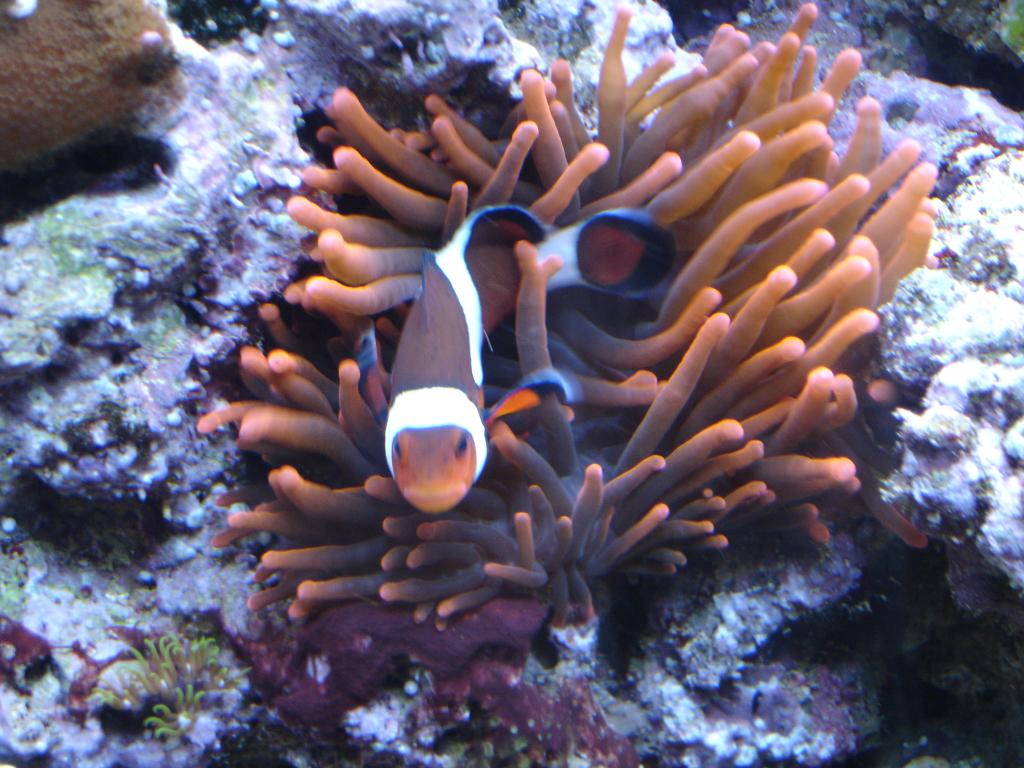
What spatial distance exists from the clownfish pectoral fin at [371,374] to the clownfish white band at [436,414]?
83mm

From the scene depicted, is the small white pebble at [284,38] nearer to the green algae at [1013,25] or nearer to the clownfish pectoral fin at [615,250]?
the clownfish pectoral fin at [615,250]

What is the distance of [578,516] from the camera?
158cm

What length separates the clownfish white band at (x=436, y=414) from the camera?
1.48m

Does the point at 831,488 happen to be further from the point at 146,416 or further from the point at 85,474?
the point at 85,474

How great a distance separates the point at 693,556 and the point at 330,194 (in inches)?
45.8

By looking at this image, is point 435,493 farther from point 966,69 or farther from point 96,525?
point 966,69

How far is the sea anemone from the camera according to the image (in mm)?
1581

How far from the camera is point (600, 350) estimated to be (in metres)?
1.76

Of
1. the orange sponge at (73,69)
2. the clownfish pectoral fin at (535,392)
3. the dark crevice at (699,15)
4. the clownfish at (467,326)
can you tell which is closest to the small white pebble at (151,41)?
the orange sponge at (73,69)

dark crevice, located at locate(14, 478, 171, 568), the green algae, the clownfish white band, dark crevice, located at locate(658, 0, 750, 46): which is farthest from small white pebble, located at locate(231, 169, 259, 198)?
the green algae

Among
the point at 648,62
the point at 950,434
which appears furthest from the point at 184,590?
the point at 648,62

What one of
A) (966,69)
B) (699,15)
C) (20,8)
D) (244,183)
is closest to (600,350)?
(244,183)

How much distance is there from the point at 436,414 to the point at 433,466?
0.12 metres

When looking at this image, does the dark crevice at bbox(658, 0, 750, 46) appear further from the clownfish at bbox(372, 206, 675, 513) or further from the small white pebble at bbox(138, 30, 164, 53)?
the small white pebble at bbox(138, 30, 164, 53)
